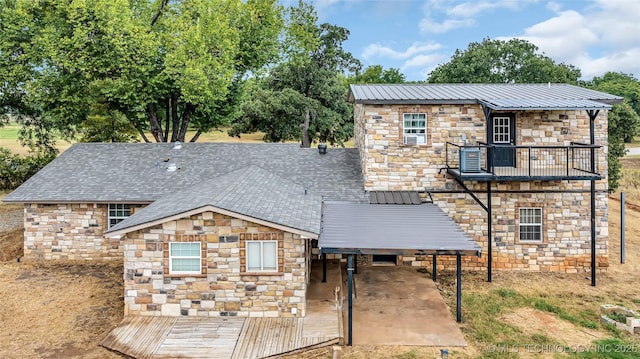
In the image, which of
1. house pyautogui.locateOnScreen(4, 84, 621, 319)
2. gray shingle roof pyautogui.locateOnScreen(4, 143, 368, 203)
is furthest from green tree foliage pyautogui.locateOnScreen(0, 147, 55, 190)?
house pyautogui.locateOnScreen(4, 84, 621, 319)

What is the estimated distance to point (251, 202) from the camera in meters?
12.4

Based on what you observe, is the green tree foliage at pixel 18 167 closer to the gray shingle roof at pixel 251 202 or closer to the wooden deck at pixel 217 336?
the gray shingle roof at pixel 251 202

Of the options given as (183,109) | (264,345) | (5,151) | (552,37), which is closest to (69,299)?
(264,345)

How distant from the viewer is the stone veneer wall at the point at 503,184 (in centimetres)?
1603

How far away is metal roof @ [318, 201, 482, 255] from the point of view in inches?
423

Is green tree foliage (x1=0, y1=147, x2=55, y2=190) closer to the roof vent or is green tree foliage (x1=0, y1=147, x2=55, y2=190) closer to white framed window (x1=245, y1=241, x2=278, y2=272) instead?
the roof vent

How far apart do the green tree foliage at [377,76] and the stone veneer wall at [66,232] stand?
4206 centimetres

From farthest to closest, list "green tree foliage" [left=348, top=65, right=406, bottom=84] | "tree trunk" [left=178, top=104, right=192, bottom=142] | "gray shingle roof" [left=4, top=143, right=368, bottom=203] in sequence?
"green tree foliage" [left=348, top=65, right=406, bottom=84] → "tree trunk" [left=178, top=104, right=192, bottom=142] → "gray shingle roof" [left=4, top=143, right=368, bottom=203]

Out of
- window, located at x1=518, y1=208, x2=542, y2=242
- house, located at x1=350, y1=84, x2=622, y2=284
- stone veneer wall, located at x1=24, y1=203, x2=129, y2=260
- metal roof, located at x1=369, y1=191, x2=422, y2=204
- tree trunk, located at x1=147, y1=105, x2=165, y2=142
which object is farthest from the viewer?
tree trunk, located at x1=147, y1=105, x2=165, y2=142

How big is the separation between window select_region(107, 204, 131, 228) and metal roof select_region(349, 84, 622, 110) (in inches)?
365

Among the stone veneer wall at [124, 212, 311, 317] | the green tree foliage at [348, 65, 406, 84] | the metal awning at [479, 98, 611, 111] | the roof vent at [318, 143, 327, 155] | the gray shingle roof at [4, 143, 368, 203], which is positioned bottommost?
the stone veneer wall at [124, 212, 311, 317]

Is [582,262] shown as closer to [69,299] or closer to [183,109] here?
[69,299]

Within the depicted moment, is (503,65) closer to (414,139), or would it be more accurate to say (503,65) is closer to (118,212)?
(414,139)

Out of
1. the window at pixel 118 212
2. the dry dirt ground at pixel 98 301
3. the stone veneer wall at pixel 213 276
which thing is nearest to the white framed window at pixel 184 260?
the stone veneer wall at pixel 213 276
